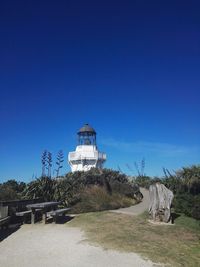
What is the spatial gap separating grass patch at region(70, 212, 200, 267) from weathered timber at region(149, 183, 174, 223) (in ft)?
1.57

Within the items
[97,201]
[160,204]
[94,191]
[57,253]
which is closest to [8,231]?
[57,253]

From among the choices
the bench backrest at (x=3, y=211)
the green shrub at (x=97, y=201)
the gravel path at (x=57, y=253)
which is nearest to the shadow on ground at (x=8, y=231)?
the gravel path at (x=57, y=253)

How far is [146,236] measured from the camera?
871 cm

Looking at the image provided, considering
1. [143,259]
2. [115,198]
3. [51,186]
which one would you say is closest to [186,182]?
[115,198]

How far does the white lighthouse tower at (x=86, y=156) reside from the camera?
2767 cm

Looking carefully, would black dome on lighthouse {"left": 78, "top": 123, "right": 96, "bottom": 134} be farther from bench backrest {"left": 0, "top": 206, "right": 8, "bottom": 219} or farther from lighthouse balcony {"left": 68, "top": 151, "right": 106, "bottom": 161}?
bench backrest {"left": 0, "top": 206, "right": 8, "bottom": 219}

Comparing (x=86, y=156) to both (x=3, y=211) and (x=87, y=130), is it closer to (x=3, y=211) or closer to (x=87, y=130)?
(x=87, y=130)

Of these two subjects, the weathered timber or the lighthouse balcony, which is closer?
the weathered timber

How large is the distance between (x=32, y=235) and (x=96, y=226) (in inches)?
88.8

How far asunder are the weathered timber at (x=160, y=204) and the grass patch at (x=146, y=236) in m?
0.48

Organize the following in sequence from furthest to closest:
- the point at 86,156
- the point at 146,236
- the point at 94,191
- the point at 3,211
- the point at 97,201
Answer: the point at 86,156 < the point at 94,191 < the point at 97,201 < the point at 3,211 < the point at 146,236

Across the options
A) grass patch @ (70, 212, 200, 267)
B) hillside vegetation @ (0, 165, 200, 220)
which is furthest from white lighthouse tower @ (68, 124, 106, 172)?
grass patch @ (70, 212, 200, 267)

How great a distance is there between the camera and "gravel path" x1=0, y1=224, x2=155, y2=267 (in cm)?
610

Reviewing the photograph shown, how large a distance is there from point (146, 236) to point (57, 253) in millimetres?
3038
